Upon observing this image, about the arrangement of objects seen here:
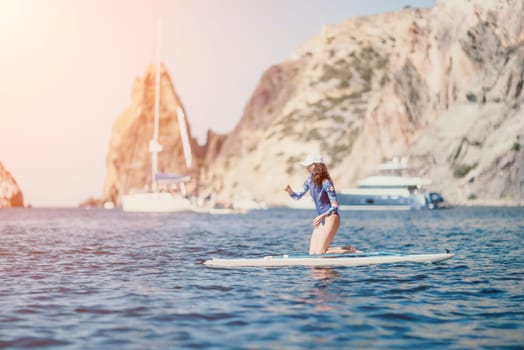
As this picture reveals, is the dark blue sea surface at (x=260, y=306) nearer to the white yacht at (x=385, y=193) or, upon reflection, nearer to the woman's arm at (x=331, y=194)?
the woman's arm at (x=331, y=194)

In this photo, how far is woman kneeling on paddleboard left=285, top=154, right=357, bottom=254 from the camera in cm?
1805

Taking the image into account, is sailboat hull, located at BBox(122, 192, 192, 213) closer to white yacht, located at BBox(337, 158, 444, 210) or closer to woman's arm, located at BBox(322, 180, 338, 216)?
white yacht, located at BBox(337, 158, 444, 210)

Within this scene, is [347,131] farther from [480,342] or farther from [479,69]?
[480,342]

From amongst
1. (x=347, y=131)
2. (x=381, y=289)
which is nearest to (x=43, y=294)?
(x=381, y=289)

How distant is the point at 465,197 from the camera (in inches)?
4313

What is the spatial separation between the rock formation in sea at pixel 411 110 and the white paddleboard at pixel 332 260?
7197cm

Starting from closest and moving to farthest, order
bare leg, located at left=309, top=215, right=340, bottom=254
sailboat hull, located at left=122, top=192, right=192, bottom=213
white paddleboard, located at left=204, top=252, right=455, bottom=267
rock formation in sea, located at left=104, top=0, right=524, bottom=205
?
bare leg, located at left=309, top=215, right=340, bottom=254 < white paddleboard, located at left=204, top=252, right=455, bottom=267 < sailboat hull, located at left=122, top=192, right=192, bottom=213 < rock formation in sea, located at left=104, top=0, right=524, bottom=205

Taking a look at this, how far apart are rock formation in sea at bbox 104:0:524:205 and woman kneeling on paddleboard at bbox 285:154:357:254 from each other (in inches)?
2869

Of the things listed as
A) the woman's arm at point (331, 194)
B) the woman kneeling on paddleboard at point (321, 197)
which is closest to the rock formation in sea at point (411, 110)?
the woman kneeling on paddleboard at point (321, 197)

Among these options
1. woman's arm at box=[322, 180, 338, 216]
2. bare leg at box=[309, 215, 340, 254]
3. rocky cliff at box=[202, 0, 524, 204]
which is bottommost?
bare leg at box=[309, 215, 340, 254]

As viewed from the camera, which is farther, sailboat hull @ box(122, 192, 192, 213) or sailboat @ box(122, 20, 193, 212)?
sailboat hull @ box(122, 192, 192, 213)

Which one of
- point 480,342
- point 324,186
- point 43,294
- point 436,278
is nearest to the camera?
point 480,342

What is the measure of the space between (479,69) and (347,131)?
43650 millimetres

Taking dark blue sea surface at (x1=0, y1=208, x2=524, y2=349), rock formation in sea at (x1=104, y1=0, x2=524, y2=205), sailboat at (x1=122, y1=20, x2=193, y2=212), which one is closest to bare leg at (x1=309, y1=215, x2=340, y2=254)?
dark blue sea surface at (x1=0, y1=208, x2=524, y2=349)
